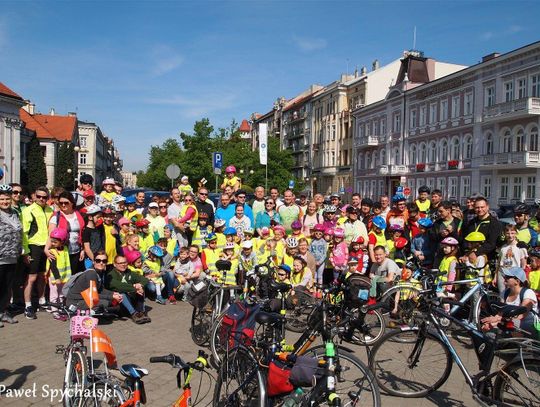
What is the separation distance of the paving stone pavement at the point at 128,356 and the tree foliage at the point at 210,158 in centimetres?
3241

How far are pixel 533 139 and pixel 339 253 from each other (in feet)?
A: 90.2

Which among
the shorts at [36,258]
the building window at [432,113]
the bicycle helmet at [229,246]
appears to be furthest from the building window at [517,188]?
the shorts at [36,258]

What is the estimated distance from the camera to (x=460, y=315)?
17.8 feet

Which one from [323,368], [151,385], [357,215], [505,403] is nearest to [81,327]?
[151,385]

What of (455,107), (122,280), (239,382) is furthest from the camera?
(455,107)

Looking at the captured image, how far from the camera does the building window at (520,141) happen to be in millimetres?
31391

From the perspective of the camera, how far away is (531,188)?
30469 millimetres

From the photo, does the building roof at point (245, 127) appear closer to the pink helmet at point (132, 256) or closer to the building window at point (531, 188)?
the building window at point (531, 188)

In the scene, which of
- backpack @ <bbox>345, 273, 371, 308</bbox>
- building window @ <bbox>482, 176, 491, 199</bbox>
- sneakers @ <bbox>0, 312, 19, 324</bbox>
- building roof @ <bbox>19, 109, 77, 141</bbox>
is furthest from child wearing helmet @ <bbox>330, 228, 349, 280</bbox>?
building roof @ <bbox>19, 109, 77, 141</bbox>

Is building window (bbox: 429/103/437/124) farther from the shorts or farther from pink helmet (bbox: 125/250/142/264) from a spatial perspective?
the shorts

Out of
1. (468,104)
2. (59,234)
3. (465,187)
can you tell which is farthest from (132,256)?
(468,104)

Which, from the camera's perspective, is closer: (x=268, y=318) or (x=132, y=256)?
(x=268, y=318)

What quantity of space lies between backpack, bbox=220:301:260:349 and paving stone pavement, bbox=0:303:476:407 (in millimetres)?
529

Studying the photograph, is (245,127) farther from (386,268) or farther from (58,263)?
(58,263)
